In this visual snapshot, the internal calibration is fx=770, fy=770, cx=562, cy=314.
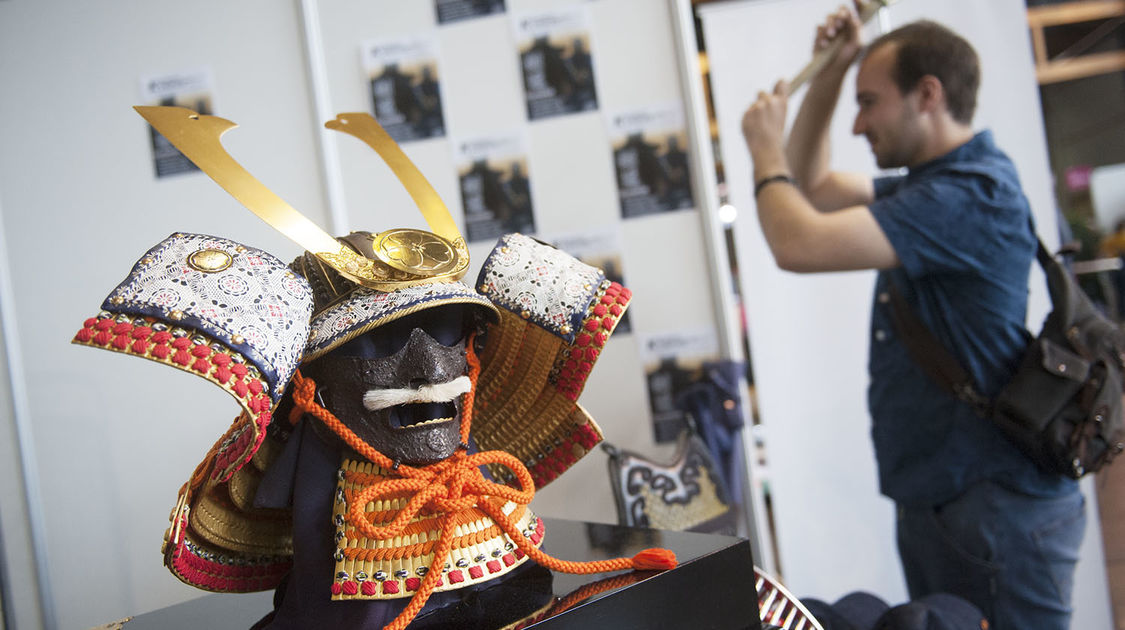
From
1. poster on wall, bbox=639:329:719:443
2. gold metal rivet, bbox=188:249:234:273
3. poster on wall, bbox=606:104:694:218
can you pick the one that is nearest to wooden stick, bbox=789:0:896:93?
poster on wall, bbox=606:104:694:218

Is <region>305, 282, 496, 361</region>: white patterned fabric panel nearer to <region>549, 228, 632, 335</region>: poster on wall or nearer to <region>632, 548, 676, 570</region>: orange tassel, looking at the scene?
<region>632, 548, 676, 570</region>: orange tassel

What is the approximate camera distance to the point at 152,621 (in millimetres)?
907

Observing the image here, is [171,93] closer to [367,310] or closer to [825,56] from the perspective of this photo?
[367,310]

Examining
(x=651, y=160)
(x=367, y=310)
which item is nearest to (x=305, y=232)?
(x=367, y=310)

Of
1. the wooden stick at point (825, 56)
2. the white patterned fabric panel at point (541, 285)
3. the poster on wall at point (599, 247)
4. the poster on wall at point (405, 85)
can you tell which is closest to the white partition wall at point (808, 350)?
the wooden stick at point (825, 56)

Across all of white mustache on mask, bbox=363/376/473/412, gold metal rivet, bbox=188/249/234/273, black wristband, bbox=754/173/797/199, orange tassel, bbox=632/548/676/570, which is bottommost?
orange tassel, bbox=632/548/676/570

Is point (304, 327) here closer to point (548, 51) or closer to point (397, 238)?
point (397, 238)

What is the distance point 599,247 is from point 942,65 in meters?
0.77

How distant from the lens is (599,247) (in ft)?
5.70

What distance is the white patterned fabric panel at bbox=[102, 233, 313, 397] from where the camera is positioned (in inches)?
24.1

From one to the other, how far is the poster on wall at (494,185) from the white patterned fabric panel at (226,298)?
3.52 feet

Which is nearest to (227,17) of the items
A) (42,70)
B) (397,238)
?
(42,70)

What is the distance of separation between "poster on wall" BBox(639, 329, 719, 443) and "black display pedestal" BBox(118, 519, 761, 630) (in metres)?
0.78

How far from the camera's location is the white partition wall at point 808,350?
1838 millimetres
